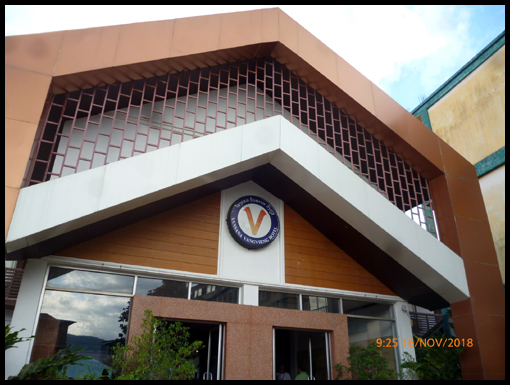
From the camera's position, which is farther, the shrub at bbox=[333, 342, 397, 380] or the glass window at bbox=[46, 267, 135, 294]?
the shrub at bbox=[333, 342, 397, 380]

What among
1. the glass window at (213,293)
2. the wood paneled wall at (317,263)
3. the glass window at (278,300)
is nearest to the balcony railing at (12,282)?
the glass window at (213,293)

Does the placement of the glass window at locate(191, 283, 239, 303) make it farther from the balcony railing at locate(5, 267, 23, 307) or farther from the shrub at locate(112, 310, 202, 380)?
the balcony railing at locate(5, 267, 23, 307)

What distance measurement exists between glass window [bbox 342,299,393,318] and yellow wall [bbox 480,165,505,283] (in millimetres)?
4426

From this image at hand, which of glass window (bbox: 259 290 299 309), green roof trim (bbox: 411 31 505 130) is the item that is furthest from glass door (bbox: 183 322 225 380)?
green roof trim (bbox: 411 31 505 130)

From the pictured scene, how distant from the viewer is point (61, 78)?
7.79m

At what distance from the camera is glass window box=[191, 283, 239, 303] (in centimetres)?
904

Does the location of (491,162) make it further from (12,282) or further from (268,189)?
(12,282)

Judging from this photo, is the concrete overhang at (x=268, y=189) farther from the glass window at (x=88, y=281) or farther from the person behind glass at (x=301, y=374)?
the person behind glass at (x=301, y=374)

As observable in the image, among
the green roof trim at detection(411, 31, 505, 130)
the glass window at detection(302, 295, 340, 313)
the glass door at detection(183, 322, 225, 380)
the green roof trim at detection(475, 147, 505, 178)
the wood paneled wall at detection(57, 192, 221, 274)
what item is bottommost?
the glass door at detection(183, 322, 225, 380)

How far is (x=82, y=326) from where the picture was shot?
7.87 m

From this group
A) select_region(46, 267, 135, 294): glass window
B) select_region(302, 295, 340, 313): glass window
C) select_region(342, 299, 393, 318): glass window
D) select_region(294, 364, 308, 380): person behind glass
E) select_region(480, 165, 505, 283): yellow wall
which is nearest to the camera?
select_region(46, 267, 135, 294): glass window

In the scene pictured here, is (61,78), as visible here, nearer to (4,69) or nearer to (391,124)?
(4,69)

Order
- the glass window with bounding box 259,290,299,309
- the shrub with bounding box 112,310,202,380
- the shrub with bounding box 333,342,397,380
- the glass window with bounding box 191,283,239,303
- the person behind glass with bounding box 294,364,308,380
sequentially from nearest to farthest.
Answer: the shrub with bounding box 112,310,202,380 → the shrub with bounding box 333,342,397,380 → the glass window with bounding box 191,283,239,303 → the person behind glass with bounding box 294,364,308,380 → the glass window with bounding box 259,290,299,309

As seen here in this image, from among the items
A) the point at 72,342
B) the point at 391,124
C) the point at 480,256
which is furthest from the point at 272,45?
the point at 72,342
